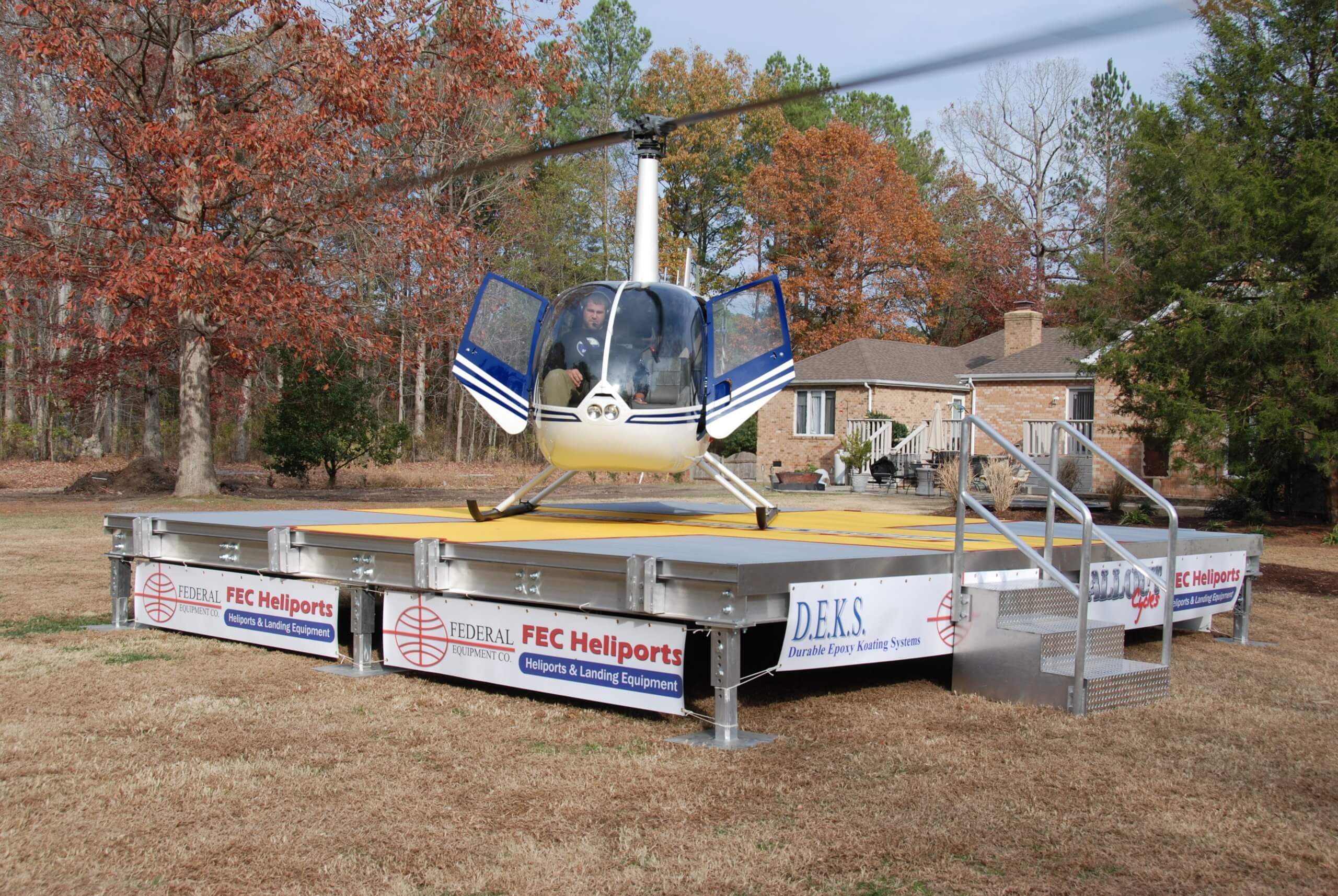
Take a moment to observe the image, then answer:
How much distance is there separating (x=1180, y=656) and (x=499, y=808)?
5.77 metres

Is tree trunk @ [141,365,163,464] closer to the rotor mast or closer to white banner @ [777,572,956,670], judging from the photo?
the rotor mast

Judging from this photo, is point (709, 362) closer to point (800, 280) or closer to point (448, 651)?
point (448, 651)

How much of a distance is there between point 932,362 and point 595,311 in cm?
3066

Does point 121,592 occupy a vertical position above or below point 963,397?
below

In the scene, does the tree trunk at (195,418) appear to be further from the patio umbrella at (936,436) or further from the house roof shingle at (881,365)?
the patio umbrella at (936,436)

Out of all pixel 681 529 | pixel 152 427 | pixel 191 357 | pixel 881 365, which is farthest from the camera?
pixel 881 365

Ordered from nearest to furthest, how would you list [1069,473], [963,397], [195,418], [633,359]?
1. [633,359]
2. [195,418]
3. [1069,473]
4. [963,397]

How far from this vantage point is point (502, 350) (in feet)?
29.5

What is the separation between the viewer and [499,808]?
483 centimetres

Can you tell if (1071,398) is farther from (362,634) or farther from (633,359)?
(362,634)

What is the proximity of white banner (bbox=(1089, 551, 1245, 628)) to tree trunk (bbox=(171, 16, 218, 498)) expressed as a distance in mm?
16258

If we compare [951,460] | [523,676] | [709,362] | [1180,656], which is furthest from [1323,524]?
[523,676]

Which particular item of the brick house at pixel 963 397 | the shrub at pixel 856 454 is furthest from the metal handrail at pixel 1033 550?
the brick house at pixel 963 397

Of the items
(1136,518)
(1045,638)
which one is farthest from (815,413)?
(1045,638)
